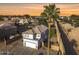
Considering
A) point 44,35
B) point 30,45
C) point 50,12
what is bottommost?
point 30,45

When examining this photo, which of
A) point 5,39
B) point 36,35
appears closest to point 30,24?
point 36,35

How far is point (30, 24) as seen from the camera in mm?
2773

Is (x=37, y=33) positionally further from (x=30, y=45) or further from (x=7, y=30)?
(x=7, y=30)

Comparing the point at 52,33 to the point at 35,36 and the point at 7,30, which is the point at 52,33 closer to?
the point at 35,36

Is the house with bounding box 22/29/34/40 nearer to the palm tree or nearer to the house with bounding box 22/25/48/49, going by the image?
the house with bounding box 22/25/48/49

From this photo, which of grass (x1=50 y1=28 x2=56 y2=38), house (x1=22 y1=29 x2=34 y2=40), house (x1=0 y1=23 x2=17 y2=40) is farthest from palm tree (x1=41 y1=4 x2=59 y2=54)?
house (x1=0 y1=23 x2=17 y2=40)

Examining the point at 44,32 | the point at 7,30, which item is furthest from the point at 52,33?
the point at 7,30

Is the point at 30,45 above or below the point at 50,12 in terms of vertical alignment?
below

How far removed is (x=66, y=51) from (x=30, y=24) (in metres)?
0.48

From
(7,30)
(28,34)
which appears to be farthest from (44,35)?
(7,30)

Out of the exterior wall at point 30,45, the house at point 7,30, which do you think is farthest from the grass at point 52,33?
the house at point 7,30

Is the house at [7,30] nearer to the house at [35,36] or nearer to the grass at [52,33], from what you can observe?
the house at [35,36]
